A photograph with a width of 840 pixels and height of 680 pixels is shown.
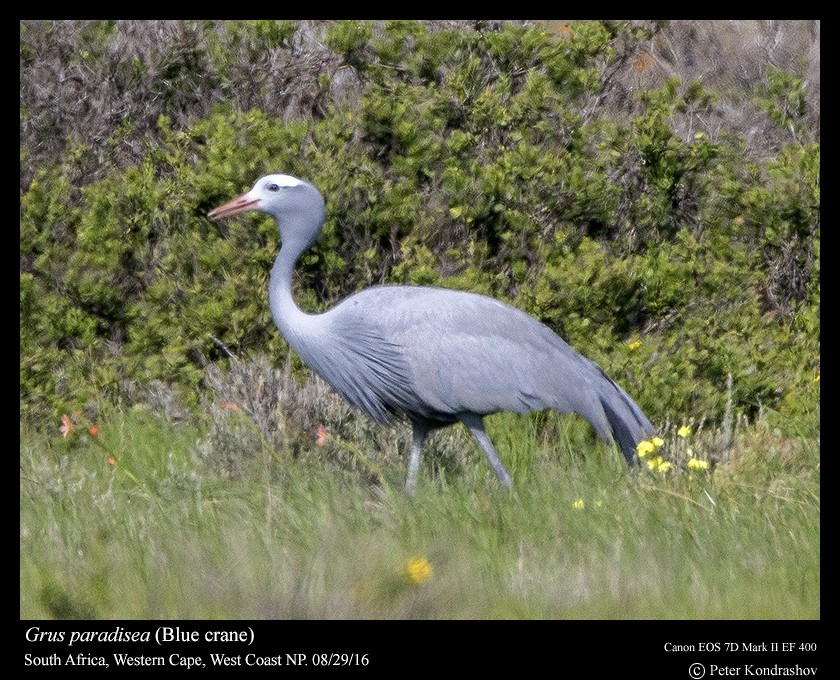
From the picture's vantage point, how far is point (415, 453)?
5.74 m

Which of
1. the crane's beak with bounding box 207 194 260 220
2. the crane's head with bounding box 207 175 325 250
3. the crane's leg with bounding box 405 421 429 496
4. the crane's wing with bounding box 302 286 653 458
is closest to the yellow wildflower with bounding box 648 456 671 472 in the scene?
the crane's wing with bounding box 302 286 653 458

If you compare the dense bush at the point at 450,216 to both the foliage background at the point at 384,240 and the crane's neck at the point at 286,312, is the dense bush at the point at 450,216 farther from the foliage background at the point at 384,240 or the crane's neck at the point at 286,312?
the crane's neck at the point at 286,312

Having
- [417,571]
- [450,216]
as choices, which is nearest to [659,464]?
[417,571]

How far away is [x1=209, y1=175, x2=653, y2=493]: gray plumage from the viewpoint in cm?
563

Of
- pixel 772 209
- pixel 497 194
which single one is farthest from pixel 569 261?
pixel 772 209

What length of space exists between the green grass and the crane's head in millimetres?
953

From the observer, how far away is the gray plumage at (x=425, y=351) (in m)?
5.63

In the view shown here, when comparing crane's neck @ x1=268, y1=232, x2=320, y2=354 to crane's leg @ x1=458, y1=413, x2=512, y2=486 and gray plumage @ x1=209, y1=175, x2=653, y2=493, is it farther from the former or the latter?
crane's leg @ x1=458, y1=413, x2=512, y2=486

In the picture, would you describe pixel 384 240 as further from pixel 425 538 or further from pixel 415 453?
pixel 425 538

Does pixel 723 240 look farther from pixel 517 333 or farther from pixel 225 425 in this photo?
pixel 225 425

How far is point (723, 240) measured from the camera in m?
7.02

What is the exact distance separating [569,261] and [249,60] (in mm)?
2034

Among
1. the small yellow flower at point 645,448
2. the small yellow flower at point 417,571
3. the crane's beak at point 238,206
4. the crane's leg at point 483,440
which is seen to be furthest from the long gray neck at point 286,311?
the small yellow flower at point 417,571

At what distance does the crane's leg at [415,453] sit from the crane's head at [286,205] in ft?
3.07
